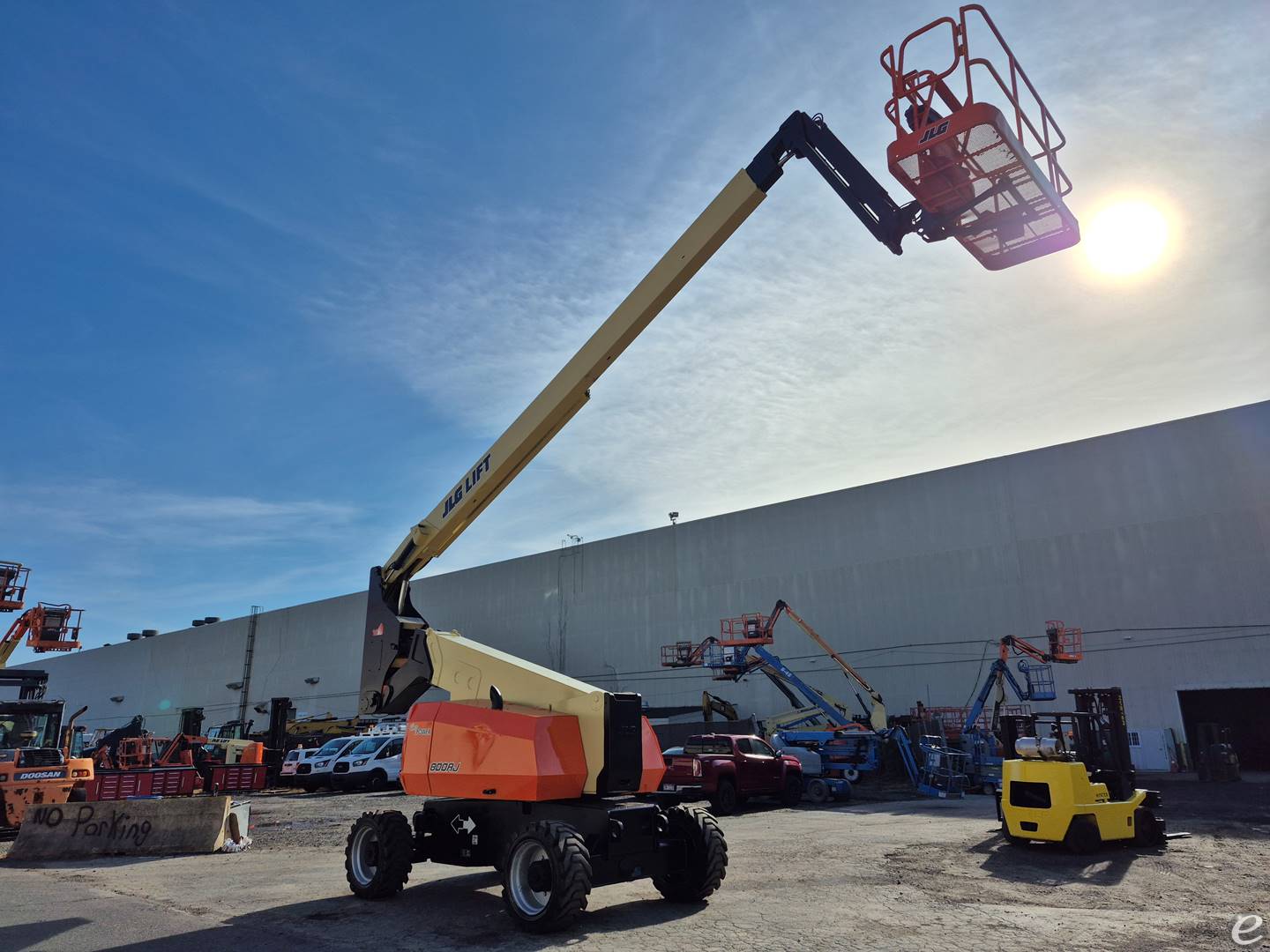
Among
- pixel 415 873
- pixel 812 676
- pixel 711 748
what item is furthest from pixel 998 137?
pixel 812 676

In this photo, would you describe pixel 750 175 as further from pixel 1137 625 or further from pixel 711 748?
pixel 1137 625

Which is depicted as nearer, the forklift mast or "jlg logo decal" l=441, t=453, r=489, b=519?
"jlg logo decal" l=441, t=453, r=489, b=519

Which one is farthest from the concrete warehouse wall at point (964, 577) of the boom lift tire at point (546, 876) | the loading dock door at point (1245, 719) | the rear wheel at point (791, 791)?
the boom lift tire at point (546, 876)

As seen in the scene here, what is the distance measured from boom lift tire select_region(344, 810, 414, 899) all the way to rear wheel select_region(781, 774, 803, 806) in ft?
42.6

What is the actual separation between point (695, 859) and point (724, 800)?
34.5ft

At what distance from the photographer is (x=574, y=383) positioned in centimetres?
995

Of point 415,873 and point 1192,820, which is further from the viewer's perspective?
point 1192,820

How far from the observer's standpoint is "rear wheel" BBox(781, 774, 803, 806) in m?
20.2

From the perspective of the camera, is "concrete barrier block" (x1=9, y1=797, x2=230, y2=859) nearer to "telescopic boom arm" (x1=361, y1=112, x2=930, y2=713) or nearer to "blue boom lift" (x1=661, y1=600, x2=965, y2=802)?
"telescopic boom arm" (x1=361, y1=112, x2=930, y2=713)

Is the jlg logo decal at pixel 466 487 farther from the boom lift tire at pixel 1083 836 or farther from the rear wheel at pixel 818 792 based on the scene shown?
the rear wheel at pixel 818 792

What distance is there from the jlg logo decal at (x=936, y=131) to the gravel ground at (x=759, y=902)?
6.84 meters

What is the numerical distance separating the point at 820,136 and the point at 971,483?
25.1 meters

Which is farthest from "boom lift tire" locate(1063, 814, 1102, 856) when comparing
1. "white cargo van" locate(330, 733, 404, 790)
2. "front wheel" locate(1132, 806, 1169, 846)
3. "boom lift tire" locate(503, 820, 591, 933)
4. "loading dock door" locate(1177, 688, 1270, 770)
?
"loading dock door" locate(1177, 688, 1270, 770)

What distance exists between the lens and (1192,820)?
1534 cm
